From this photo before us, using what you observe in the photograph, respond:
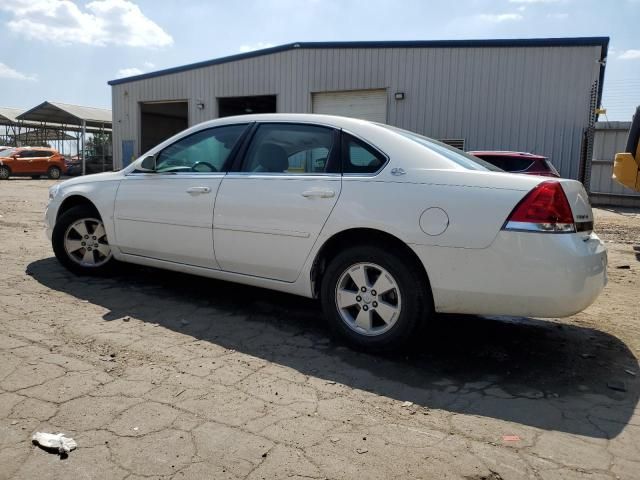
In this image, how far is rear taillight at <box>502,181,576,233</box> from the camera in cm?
297

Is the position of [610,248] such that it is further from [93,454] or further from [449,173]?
[93,454]

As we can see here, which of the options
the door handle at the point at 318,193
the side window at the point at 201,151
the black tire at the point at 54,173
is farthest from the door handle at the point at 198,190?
the black tire at the point at 54,173

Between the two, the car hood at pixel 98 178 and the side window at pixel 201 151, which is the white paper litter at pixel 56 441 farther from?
the car hood at pixel 98 178

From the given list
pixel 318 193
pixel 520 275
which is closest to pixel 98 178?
pixel 318 193

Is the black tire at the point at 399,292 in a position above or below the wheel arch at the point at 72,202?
below

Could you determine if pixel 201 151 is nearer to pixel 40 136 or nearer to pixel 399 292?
pixel 399 292

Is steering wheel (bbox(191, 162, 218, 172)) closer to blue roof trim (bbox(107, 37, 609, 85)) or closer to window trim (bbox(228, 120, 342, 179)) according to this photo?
window trim (bbox(228, 120, 342, 179))

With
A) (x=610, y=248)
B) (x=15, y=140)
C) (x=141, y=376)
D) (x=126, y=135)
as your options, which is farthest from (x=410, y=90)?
(x=15, y=140)

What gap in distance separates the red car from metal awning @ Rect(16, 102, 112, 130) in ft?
89.9

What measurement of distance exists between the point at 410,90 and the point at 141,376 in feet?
50.2

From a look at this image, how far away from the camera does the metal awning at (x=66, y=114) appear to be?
1212 inches

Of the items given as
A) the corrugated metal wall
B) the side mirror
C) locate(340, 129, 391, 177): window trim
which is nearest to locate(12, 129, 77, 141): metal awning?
the corrugated metal wall

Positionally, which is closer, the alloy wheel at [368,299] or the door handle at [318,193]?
the alloy wheel at [368,299]

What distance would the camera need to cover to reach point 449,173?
3246 mm
